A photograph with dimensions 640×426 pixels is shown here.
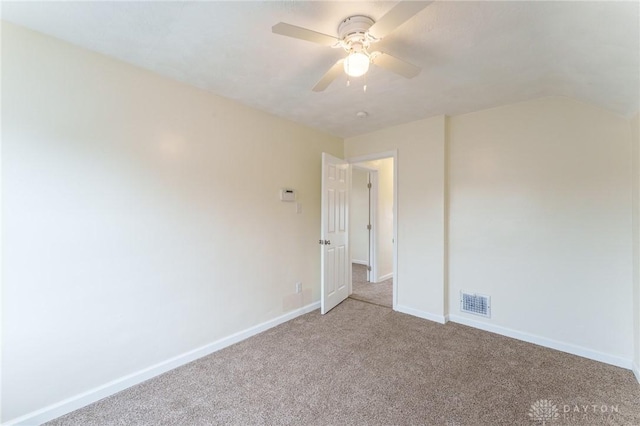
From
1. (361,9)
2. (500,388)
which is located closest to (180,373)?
(500,388)

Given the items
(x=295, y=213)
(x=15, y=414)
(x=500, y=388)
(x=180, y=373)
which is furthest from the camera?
(x=295, y=213)

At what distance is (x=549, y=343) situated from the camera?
8.48 ft

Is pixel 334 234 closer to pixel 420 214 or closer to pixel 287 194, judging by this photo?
pixel 287 194

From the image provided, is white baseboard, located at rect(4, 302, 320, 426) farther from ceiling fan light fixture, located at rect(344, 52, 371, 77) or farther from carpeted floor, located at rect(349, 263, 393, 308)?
ceiling fan light fixture, located at rect(344, 52, 371, 77)

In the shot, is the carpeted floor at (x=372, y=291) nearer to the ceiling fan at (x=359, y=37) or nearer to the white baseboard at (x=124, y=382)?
the white baseboard at (x=124, y=382)

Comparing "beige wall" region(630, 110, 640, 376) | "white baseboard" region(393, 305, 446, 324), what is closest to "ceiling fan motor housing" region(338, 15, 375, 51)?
"beige wall" region(630, 110, 640, 376)

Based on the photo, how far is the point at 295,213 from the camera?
10.9ft

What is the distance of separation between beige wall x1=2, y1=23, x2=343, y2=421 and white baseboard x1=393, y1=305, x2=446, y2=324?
67.0 inches

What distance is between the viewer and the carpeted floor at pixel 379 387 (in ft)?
5.65

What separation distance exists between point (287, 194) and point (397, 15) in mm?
2217

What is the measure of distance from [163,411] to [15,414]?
2.67ft

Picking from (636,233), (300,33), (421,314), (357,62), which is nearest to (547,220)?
(636,233)

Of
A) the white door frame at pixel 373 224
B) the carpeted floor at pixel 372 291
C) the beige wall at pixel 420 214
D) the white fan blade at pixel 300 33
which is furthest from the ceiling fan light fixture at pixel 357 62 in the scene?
the white door frame at pixel 373 224

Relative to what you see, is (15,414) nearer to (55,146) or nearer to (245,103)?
(55,146)
